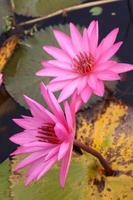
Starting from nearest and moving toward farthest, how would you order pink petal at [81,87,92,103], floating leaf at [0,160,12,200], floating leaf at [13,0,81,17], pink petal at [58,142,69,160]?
pink petal at [58,142,69,160], pink petal at [81,87,92,103], floating leaf at [0,160,12,200], floating leaf at [13,0,81,17]

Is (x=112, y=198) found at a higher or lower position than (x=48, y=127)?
lower

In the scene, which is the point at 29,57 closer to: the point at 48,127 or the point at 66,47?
the point at 66,47

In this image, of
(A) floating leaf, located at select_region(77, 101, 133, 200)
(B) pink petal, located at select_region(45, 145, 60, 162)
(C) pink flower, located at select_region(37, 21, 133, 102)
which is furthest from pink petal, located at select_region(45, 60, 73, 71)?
(B) pink petal, located at select_region(45, 145, 60, 162)

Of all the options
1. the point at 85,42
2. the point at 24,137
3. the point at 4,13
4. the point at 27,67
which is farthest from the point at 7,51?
the point at 24,137

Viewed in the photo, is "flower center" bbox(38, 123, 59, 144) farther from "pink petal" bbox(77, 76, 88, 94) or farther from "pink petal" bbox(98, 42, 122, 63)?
"pink petal" bbox(98, 42, 122, 63)

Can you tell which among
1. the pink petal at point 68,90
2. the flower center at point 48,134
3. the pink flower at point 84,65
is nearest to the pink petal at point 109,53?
the pink flower at point 84,65

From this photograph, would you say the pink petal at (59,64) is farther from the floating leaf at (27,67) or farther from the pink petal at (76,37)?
the floating leaf at (27,67)

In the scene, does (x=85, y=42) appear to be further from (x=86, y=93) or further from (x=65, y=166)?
(x=65, y=166)

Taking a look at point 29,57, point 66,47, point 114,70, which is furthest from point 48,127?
point 29,57
